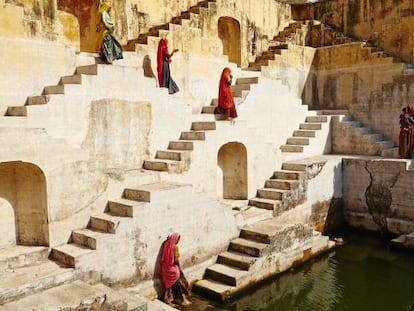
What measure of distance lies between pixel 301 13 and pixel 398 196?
474 inches

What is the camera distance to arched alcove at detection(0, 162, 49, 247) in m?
8.08

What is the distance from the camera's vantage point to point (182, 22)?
14.5 metres

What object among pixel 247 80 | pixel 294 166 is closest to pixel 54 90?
pixel 247 80

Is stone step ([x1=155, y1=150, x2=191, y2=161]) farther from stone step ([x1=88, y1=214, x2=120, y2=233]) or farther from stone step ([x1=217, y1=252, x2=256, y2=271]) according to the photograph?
stone step ([x1=88, y1=214, x2=120, y2=233])

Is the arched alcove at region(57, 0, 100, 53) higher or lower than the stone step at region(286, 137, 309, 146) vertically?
higher

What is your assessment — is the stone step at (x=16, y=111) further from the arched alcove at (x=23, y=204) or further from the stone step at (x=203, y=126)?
the stone step at (x=203, y=126)

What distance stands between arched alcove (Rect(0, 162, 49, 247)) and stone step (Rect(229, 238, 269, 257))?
13.3ft

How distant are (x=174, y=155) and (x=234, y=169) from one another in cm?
246

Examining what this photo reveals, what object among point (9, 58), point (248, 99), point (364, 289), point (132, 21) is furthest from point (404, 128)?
point (9, 58)

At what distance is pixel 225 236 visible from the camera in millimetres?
9914

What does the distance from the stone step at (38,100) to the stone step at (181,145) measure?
3.38 meters

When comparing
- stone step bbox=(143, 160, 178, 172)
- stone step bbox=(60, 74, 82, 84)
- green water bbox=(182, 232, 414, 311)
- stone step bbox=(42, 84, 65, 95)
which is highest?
stone step bbox=(60, 74, 82, 84)

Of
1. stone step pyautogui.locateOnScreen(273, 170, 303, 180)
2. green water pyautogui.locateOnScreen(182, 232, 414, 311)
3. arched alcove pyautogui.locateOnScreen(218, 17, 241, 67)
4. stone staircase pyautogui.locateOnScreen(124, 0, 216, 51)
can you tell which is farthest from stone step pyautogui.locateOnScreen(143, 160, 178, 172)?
arched alcove pyautogui.locateOnScreen(218, 17, 241, 67)

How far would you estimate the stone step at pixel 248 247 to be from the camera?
374 inches
